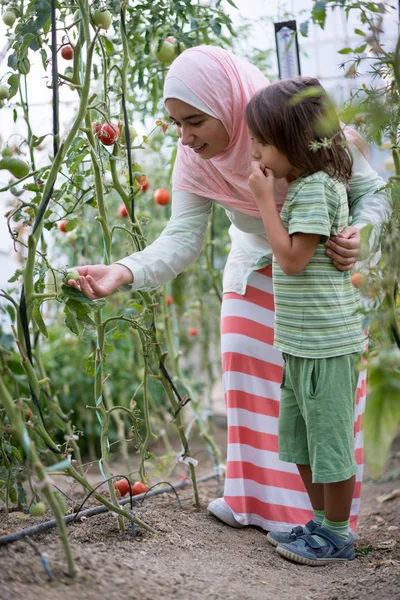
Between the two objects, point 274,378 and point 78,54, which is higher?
point 78,54

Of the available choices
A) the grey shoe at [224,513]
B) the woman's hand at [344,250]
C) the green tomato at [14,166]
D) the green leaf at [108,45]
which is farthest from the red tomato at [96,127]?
A: the grey shoe at [224,513]

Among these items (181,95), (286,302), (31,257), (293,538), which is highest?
(181,95)

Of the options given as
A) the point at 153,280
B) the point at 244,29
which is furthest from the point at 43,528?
the point at 244,29

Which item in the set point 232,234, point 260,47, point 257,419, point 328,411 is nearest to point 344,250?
point 328,411

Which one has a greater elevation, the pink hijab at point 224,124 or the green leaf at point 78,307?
the pink hijab at point 224,124

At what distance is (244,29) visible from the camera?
2.73 metres

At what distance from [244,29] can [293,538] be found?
6.22 ft

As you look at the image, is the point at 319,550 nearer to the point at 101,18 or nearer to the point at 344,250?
the point at 344,250

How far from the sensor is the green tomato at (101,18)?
1450 millimetres

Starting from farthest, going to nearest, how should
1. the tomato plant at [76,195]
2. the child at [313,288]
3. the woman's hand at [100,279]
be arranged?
the child at [313,288]
the woman's hand at [100,279]
the tomato plant at [76,195]

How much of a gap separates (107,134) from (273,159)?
0.39 metres

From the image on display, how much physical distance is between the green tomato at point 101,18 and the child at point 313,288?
35cm

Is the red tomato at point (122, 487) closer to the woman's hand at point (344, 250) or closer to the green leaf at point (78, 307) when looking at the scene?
the green leaf at point (78, 307)

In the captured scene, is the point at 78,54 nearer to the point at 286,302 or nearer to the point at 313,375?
the point at 286,302
